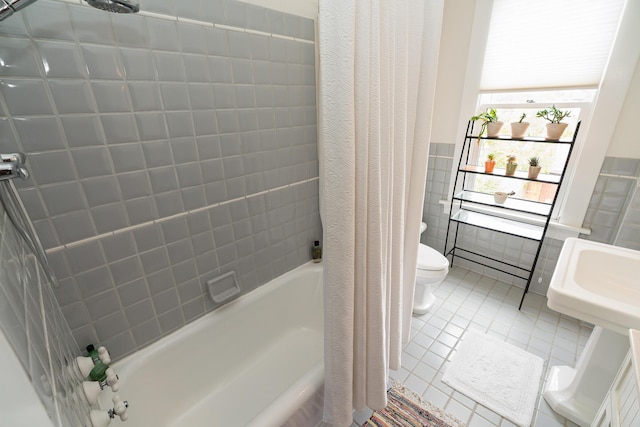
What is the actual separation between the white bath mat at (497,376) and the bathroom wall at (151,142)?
4.16ft

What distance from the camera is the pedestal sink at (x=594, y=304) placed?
91 cm

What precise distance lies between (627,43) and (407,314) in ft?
5.99

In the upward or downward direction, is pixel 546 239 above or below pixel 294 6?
below

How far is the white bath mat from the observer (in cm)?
133

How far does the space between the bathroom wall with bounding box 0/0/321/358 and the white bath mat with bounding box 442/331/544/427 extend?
1.27m

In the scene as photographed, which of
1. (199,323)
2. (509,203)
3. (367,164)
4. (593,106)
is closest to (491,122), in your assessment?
(593,106)

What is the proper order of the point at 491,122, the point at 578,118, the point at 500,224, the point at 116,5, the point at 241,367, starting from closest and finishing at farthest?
the point at 116,5 → the point at 241,367 → the point at 578,118 → the point at 491,122 → the point at 500,224

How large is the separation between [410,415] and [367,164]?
4.15 ft

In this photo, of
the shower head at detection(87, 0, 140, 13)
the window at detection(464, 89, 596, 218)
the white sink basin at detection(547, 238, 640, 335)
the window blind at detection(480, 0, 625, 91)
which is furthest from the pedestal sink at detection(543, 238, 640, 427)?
the shower head at detection(87, 0, 140, 13)

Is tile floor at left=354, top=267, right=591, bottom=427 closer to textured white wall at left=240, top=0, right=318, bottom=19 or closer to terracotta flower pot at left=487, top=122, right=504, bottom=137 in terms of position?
terracotta flower pot at left=487, top=122, right=504, bottom=137

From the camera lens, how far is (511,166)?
1841 mm

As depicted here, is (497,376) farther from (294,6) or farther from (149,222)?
(294,6)

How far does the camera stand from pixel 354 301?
2.92ft

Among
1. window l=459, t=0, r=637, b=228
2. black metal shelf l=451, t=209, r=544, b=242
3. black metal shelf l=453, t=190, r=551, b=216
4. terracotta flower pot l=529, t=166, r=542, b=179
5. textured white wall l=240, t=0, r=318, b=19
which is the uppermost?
textured white wall l=240, t=0, r=318, b=19
